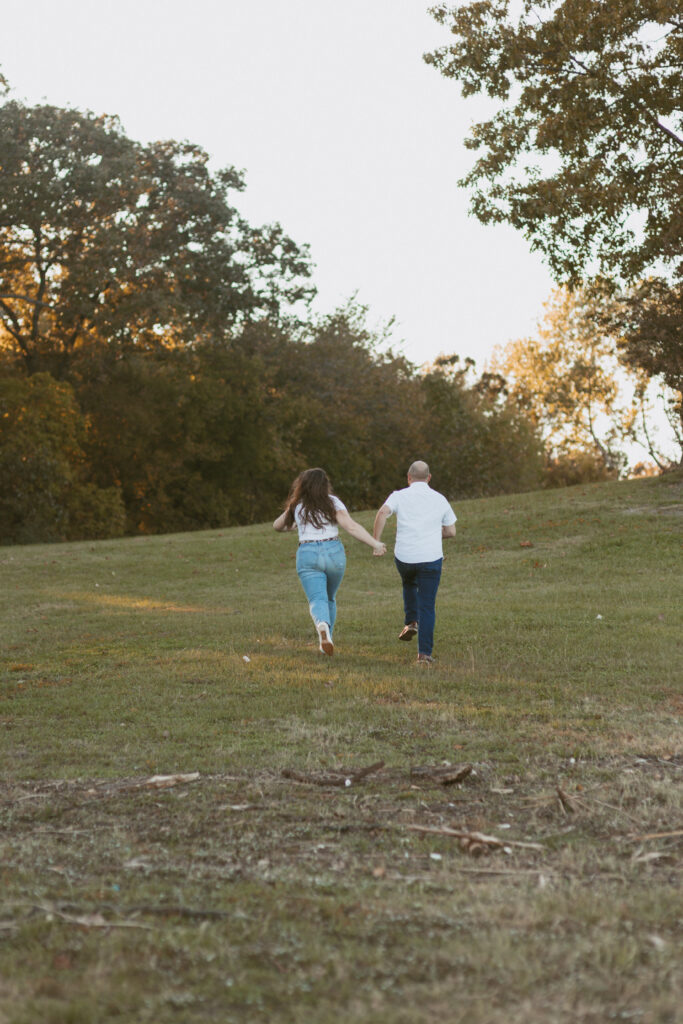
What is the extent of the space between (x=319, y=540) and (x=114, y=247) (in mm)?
30166

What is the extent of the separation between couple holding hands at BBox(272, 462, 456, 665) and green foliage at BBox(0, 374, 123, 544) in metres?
27.2

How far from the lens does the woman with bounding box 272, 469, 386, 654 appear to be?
1061cm

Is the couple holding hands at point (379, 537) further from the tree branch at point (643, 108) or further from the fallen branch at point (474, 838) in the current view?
the tree branch at point (643, 108)

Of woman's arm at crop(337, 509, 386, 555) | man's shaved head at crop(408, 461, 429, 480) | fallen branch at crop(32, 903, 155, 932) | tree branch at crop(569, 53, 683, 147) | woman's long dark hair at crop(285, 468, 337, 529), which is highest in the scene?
tree branch at crop(569, 53, 683, 147)

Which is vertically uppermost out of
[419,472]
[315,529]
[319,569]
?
[419,472]

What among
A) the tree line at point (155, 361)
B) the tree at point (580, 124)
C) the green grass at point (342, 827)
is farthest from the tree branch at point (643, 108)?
the tree line at point (155, 361)

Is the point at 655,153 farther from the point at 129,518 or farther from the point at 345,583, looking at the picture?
the point at 129,518

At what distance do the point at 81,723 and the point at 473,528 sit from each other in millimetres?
17963

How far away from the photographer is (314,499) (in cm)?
1062

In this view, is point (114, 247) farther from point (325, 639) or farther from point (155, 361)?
point (325, 639)

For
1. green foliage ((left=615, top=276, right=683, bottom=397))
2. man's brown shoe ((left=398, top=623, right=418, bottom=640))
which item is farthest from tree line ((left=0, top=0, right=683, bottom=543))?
man's brown shoe ((left=398, top=623, right=418, bottom=640))

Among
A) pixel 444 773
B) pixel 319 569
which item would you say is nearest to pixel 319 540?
pixel 319 569

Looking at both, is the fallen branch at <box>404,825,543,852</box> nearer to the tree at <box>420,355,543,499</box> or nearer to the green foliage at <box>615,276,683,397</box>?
the green foliage at <box>615,276,683,397</box>

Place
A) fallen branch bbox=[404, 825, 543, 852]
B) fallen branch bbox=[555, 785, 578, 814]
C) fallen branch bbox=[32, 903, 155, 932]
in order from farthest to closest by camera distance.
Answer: fallen branch bbox=[555, 785, 578, 814] → fallen branch bbox=[404, 825, 543, 852] → fallen branch bbox=[32, 903, 155, 932]
